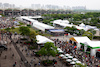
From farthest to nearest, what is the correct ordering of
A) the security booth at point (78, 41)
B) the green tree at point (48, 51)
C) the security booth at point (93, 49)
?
1. the security booth at point (78, 41)
2. the security booth at point (93, 49)
3. the green tree at point (48, 51)

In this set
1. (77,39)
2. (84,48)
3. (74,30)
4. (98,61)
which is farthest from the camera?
(74,30)

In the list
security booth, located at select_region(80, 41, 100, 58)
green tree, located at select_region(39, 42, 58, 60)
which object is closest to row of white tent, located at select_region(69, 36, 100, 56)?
security booth, located at select_region(80, 41, 100, 58)

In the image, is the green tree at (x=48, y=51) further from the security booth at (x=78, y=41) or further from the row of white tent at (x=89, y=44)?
the security booth at (x=78, y=41)

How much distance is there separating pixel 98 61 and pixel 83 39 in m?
4.38

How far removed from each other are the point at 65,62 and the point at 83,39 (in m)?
5.82

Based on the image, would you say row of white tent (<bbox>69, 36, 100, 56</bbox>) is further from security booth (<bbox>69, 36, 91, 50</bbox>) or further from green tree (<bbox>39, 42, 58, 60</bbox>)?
green tree (<bbox>39, 42, 58, 60</bbox>)

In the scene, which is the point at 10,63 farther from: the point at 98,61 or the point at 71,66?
the point at 98,61

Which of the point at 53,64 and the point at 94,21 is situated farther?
the point at 94,21

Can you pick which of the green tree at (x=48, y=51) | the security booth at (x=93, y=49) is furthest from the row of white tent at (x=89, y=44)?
the green tree at (x=48, y=51)

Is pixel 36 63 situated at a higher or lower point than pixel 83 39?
lower

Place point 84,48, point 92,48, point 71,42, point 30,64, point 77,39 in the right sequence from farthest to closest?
point 71,42 → point 77,39 → point 84,48 → point 92,48 → point 30,64

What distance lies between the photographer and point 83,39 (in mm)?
16062

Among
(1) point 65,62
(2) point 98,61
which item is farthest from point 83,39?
(1) point 65,62

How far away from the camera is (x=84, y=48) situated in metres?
14.6
